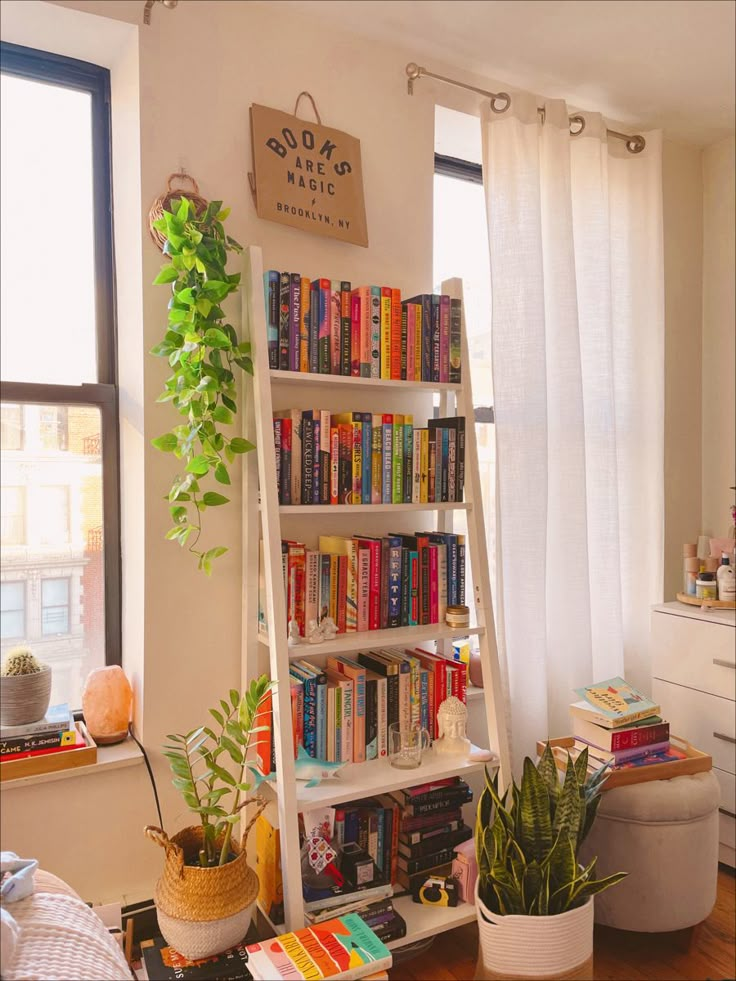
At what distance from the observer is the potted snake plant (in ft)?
5.26

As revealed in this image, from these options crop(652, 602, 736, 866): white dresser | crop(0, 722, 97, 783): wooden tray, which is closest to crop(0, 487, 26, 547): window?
crop(0, 722, 97, 783): wooden tray

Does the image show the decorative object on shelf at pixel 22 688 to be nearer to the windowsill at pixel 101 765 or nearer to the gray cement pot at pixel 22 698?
the gray cement pot at pixel 22 698

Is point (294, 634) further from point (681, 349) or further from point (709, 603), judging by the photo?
point (681, 349)

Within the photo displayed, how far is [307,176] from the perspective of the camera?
6.63 ft

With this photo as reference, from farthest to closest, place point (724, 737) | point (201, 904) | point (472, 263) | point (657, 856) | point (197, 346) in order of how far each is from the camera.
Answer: point (472, 263) < point (724, 737) < point (657, 856) < point (197, 346) < point (201, 904)

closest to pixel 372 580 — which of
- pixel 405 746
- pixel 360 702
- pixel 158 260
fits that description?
pixel 360 702

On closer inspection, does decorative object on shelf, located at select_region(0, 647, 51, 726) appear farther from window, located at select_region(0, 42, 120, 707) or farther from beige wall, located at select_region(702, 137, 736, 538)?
beige wall, located at select_region(702, 137, 736, 538)

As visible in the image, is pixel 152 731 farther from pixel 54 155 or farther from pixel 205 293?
pixel 54 155

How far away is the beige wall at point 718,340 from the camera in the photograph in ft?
9.46

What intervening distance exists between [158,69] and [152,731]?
5.27 feet

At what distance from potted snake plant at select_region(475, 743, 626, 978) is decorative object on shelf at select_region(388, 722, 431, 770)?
20 centimetres

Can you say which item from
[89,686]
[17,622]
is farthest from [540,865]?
[17,622]

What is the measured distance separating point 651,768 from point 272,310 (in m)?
1.50

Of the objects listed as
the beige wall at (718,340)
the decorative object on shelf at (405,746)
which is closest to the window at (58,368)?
the decorative object on shelf at (405,746)
